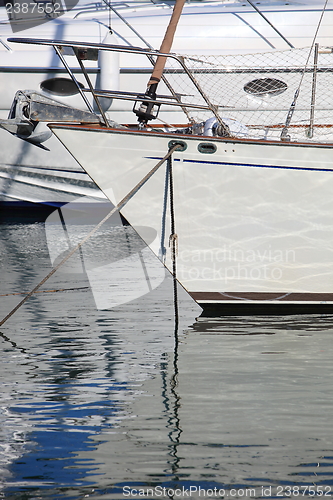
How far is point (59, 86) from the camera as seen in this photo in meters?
12.4

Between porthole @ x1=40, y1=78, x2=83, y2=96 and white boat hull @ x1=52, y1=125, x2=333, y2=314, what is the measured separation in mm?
6927

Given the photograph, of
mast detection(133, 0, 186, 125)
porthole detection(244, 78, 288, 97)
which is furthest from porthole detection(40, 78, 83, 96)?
mast detection(133, 0, 186, 125)

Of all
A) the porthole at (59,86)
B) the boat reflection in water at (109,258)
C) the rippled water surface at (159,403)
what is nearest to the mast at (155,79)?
the boat reflection in water at (109,258)

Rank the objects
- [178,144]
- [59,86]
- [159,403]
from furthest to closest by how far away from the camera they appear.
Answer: [59,86], [178,144], [159,403]

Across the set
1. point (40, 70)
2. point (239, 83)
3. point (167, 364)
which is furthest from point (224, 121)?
point (40, 70)

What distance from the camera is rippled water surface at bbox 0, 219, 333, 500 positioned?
3.25 meters

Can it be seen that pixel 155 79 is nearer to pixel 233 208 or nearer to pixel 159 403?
pixel 233 208

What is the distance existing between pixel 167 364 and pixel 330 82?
6.68 m

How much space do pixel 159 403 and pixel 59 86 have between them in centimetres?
951

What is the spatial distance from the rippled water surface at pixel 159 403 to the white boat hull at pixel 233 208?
34cm

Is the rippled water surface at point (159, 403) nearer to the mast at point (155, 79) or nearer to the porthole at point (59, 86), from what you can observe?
the mast at point (155, 79)

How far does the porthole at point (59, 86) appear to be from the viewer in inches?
484

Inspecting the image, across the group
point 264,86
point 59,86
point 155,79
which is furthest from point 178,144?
point 59,86

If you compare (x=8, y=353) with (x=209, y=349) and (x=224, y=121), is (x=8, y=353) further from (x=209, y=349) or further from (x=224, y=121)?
(x=224, y=121)
